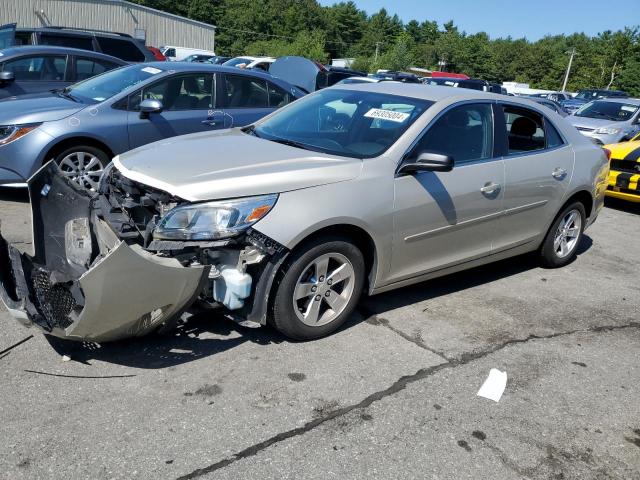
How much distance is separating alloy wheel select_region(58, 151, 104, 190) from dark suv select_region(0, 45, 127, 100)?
2.66m

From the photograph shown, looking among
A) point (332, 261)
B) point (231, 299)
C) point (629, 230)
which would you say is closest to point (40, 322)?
point (231, 299)

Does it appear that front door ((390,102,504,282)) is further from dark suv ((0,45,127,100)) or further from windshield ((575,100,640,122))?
windshield ((575,100,640,122))

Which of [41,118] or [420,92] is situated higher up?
[420,92]

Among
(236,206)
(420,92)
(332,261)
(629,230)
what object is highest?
(420,92)

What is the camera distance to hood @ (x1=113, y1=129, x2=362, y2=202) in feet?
11.5

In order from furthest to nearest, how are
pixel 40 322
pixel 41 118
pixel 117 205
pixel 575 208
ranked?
1. pixel 41 118
2. pixel 575 208
3. pixel 117 205
4. pixel 40 322

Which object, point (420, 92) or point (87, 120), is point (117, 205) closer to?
point (420, 92)

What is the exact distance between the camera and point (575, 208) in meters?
5.73

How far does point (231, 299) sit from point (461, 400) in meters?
1.42

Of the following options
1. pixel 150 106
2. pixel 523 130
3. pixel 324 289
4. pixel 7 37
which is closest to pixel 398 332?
pixel 324 289

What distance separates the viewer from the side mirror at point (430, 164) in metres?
3.95

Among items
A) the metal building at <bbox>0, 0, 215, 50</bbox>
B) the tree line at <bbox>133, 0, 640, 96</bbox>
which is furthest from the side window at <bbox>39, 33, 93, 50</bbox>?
the tree line at <bbox>133, 0, 640, 96</bbox>

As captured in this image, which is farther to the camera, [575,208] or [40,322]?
[575,208]

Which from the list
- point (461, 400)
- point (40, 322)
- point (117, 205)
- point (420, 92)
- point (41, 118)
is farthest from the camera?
point (41, 118)
